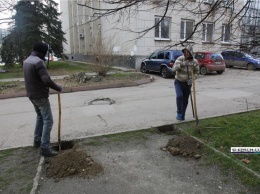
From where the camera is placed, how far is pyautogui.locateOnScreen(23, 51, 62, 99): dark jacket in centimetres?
388

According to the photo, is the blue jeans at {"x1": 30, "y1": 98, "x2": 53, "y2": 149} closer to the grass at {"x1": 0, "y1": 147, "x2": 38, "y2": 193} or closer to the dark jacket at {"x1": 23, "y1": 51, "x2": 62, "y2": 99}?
the dark jacket at {"x1": 23, "y1": 51, "x2": 62, "y2": 99}

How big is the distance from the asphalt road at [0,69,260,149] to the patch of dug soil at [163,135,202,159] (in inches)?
53.6

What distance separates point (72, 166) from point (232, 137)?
2.93m

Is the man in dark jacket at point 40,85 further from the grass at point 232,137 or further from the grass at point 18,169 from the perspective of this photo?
the grass at point 232,137

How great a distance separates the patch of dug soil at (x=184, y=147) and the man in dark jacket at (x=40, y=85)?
6.57 ft

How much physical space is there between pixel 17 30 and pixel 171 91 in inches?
575

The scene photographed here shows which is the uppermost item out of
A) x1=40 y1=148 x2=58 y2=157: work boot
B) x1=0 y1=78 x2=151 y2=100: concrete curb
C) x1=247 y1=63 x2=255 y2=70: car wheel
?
x1=247 y1=63 x2=255 y2=70: car wheel

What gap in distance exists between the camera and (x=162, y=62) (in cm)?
1517

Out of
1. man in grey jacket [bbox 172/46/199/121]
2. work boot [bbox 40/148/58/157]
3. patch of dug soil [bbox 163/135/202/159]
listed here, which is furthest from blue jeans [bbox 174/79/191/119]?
work boot [bbox 40/148/58/157]

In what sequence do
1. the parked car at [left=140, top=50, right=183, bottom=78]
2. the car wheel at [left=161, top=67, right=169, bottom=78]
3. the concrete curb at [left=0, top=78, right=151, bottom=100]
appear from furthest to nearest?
the car wheel at [left=161, top=67, right=169, bottom=78] < the parked car at [left=140, top=50, right=183, bottom=78] < the concrete curb at [left=0, top=78, right=151, bottom=100]

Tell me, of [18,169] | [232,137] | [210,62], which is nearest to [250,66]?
[210,62]

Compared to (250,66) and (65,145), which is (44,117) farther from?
Answer: (250,66)

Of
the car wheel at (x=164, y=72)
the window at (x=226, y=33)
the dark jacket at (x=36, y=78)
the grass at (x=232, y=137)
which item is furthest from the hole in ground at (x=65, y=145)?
the car wheel at (x=164, y=72)

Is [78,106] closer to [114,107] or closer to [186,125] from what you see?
[114,107]
